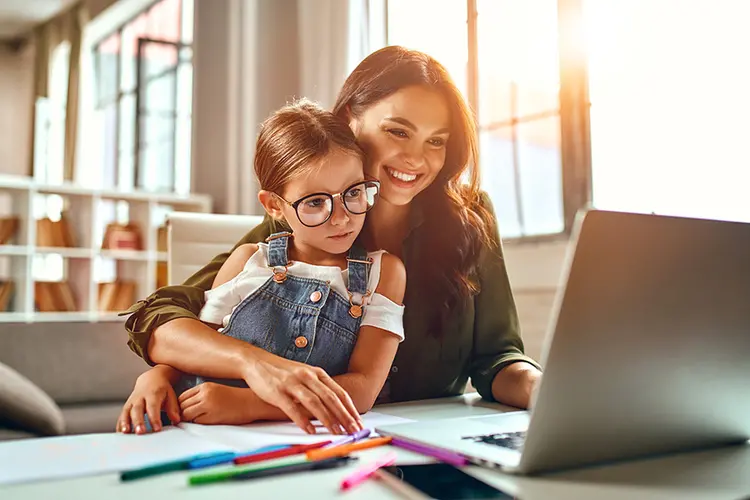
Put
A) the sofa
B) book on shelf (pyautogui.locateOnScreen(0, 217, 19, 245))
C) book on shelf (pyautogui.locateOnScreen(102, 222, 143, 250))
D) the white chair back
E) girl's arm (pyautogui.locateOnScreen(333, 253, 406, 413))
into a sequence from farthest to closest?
book on shelf (pyautogui.locateOnScreen(102, 222, 143, 250)), book on shelf (pyautogui.locateOnScreen(0, 217, 19, 245)), the sofa, the white chair back, girl's arm (pyautogui.locateOnScreen(333, 253, 406, 413))

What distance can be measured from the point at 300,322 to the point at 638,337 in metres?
0.49

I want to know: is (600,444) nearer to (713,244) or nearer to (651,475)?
(651,475)

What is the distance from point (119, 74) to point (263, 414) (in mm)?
5447

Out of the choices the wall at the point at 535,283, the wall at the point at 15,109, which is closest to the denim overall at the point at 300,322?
the wall at the point at 535,283

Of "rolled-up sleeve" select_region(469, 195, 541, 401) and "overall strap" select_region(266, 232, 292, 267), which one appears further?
"rolled-up sleeve" select_region(469, 195, 541, 401)

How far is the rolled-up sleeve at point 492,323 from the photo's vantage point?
111cm

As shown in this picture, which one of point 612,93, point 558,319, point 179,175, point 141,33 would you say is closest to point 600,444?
point 558,319

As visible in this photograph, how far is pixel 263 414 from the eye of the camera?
0.79m

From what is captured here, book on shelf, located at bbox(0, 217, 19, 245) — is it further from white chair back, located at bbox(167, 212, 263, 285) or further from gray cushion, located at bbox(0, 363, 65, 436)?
white chair back, located at bbox(167, 212, 263, 285)

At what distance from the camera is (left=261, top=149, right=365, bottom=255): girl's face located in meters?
0.90

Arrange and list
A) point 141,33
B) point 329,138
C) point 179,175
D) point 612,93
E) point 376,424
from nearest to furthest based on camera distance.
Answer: point 376,424, point 329,138, point 612,93, point 179,175, point 141,33

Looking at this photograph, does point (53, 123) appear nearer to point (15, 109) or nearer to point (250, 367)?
point (15, 109)

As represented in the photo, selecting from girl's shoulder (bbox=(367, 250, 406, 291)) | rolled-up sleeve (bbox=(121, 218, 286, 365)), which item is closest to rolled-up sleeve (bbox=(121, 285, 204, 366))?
rolled-up sleeve (bbox=(121, 218, 286, 365))

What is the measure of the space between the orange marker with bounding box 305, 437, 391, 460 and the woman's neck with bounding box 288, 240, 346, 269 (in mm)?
352
